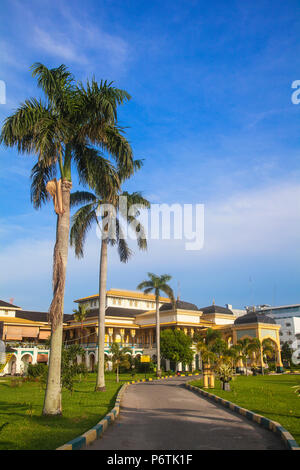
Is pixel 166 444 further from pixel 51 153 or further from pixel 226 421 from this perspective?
pixel 51 153

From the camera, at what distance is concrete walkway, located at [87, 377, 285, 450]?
7.89 meters

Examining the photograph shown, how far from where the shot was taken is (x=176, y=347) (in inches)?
1784

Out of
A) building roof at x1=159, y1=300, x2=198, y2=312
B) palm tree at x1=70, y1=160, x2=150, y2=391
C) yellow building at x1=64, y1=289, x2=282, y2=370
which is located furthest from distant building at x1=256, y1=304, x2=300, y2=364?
palm tree at x1=70, y1=160, x2=150, y2=391

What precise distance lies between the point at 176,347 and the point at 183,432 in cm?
3708

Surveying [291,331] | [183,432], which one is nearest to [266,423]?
[183,432]

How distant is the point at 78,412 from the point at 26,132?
9105 mm

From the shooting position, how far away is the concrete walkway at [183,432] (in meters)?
7.89

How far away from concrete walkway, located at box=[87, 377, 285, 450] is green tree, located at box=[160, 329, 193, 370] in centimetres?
3227

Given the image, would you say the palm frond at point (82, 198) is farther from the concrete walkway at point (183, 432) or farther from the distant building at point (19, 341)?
the distant building at point (19, 341)

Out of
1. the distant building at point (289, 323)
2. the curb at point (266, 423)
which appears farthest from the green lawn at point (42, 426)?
the distant building at point (289, 323)

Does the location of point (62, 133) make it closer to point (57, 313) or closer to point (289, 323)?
point (57, 313)
